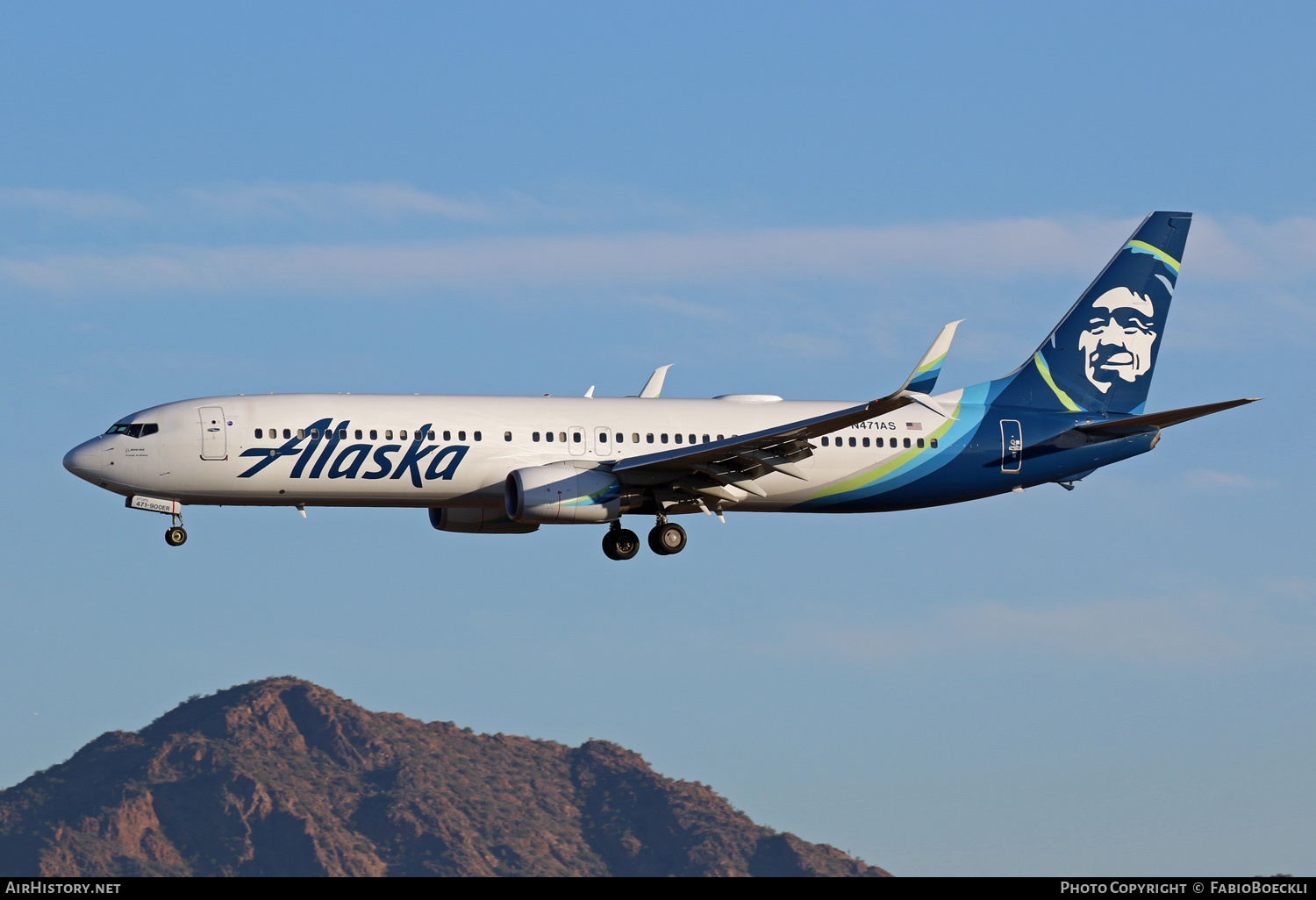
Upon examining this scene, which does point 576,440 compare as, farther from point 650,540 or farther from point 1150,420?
point 1150,420

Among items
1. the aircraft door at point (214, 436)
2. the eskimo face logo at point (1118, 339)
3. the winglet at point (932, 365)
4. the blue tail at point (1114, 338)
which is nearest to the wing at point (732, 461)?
the winglet at point (932, 365)

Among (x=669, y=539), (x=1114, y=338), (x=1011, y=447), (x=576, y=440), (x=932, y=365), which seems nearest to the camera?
(x=932, y=365)

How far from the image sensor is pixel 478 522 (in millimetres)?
56594

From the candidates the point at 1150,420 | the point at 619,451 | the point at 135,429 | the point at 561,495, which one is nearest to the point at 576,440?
the point at 619,451

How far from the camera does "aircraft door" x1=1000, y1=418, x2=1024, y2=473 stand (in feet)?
192

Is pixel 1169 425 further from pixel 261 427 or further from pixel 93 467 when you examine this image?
pixel 93 467

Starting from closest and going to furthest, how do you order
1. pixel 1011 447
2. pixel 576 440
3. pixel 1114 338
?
pixel 576 440
pixel 1011 447
pixel 1114 338

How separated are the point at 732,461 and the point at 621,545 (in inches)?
217

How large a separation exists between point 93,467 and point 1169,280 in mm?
39546

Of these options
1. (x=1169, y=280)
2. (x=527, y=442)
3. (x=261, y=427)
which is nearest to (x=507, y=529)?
(x=527, y=442)

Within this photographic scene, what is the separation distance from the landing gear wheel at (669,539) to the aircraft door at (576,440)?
413 centimetres

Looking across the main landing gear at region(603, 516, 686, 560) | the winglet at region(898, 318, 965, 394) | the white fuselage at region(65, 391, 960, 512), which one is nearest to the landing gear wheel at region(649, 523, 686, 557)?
the main landing gear at region(603, 516, 686, 560)

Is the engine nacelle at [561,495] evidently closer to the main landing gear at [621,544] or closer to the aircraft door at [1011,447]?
the main landing gear at [621,544]

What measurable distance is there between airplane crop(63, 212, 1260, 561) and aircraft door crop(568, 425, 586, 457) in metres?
0.06
